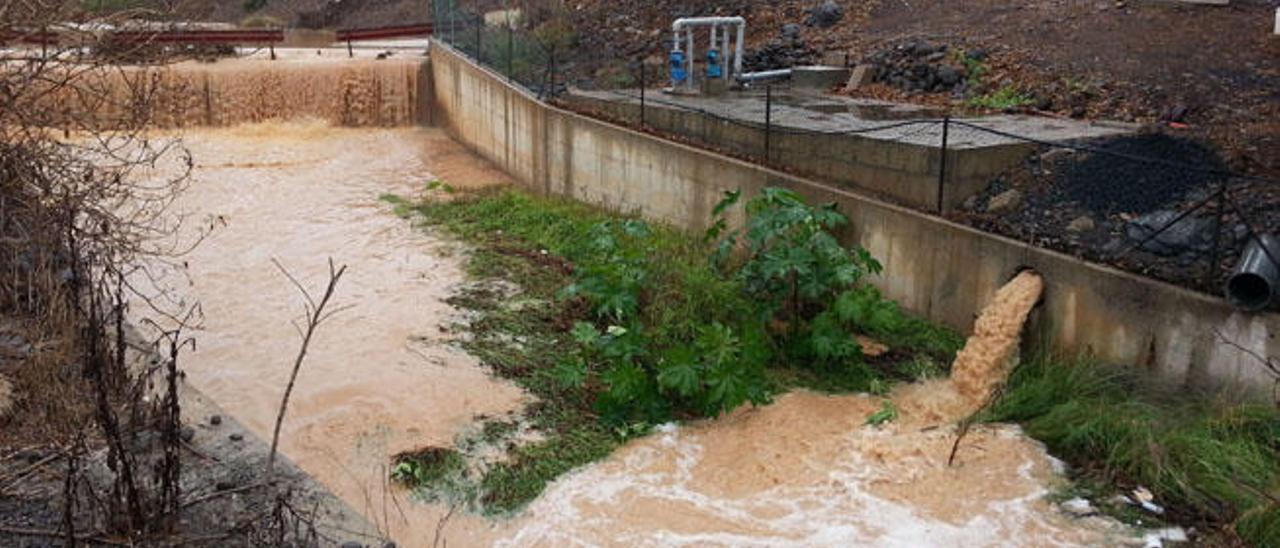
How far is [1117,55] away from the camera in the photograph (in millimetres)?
15211

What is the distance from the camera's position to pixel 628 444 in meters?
8.85

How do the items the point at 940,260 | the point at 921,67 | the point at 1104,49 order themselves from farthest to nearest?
the point at 921,67 → the point at 1104,49 → the point at 940,260

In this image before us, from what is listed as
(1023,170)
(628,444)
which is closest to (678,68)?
(1023,170)

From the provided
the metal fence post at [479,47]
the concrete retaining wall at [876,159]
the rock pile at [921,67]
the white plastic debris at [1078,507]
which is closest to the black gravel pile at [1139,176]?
the concrete retaining wall at [876,159]

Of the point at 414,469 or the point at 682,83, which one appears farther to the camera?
the point at 682,83

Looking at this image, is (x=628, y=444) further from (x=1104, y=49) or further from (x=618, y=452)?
(x=1104, y=49)

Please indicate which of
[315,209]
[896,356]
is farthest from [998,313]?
[315,209]

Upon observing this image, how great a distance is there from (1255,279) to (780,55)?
11.5 meters

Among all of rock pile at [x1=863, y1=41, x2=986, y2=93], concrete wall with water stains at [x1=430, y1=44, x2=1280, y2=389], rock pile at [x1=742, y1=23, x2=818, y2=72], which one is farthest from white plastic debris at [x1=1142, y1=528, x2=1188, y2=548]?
rock pile at [x1=742, y1=23, x2=818, y2=72]

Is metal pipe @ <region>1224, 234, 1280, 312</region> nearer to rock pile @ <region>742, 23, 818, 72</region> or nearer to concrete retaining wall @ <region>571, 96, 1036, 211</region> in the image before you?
concrete retaining wall @ <region>571, 96, 1036, 211</region>

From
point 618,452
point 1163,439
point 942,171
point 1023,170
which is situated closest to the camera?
point 1163,439

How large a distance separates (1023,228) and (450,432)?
5658 millimetres

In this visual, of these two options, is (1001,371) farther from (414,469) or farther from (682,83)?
(682,83)

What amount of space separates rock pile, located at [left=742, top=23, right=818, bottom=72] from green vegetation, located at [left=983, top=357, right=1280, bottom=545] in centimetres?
1023
